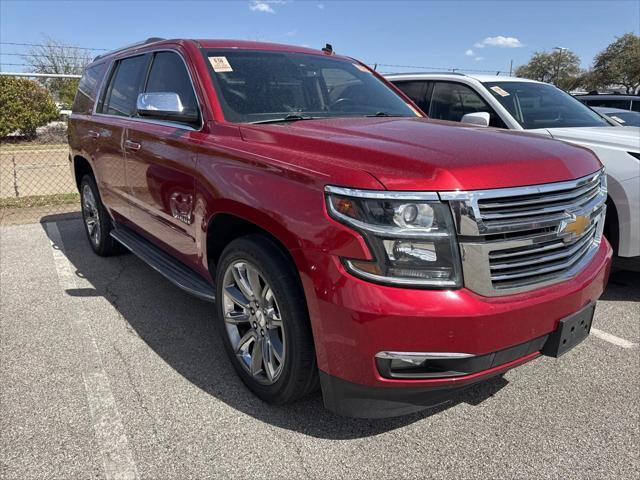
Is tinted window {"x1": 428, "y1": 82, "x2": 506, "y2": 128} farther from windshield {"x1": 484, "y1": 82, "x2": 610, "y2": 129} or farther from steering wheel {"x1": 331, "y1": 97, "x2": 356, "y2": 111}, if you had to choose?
steering wheel {"x1": 331, "y1": 97, "x2": 356, "y2": 111}

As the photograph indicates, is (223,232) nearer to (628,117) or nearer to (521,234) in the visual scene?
(521,234)

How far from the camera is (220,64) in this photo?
3.29 meters

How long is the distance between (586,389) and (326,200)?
6.49 ft

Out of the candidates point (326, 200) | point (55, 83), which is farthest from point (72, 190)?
point (55, 83)

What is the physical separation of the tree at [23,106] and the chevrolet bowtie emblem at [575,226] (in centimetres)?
1883

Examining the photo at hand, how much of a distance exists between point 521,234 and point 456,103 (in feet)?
12.8

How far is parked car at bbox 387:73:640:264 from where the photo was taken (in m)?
4.01

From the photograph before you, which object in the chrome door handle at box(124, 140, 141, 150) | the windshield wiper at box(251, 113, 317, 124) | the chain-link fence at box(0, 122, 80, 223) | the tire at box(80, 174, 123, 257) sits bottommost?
the chain-link fence at box(0, 122, 80, 223)

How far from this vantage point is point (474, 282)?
207 centimetres

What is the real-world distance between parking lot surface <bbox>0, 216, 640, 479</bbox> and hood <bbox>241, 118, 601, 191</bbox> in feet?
4.07

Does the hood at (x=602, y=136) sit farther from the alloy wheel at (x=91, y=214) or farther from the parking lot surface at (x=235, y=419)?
the alloy wheel at (x=91, y=214)

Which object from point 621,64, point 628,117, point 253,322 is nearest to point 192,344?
point 253,322

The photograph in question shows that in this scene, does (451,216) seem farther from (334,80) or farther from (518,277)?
(334,80)

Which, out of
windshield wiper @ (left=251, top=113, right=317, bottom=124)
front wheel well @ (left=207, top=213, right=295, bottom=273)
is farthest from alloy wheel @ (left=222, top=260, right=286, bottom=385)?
windshield wiper @ (left=251, top=113, right=317, bottom=124)
